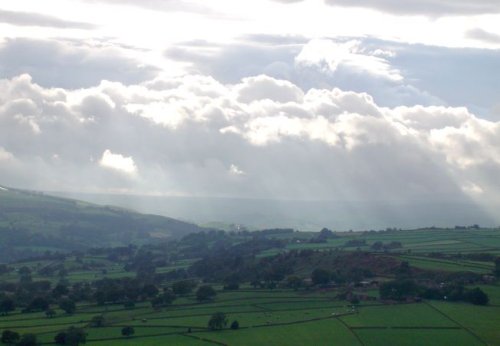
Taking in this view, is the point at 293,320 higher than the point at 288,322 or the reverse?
higher

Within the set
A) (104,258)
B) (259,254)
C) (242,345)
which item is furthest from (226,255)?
(242,345)

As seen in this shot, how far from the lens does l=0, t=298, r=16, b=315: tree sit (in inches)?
3777

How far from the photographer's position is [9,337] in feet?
244

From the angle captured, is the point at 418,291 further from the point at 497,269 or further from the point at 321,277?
the point at 321,277

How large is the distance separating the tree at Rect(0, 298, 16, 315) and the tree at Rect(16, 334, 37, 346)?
22.6 metres

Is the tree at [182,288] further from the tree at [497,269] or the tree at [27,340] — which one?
the tree at [497,269]

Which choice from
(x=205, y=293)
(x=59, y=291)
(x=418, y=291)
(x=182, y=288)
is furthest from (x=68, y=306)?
(x=418, y=291)

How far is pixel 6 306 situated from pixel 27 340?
24128 mm

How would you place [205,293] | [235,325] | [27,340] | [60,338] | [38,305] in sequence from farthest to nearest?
[205,293]
[38,305]
[235,325]
[60,338]
[27,340]

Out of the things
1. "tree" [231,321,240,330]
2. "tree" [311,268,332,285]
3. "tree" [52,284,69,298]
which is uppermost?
"tree" [311,268,332,285]

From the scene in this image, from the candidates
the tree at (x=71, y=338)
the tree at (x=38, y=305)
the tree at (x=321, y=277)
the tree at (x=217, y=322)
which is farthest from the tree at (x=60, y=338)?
the tree at (x=321, y=277)

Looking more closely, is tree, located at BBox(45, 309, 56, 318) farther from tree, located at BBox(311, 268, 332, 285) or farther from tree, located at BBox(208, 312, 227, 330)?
tree, located at BBox(311, 268, 332, 285)

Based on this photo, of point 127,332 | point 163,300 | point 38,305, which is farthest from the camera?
point 38,305

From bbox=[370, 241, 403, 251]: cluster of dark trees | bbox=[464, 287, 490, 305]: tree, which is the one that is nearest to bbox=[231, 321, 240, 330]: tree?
bbox=[464, 287, 490, 305]: tree
